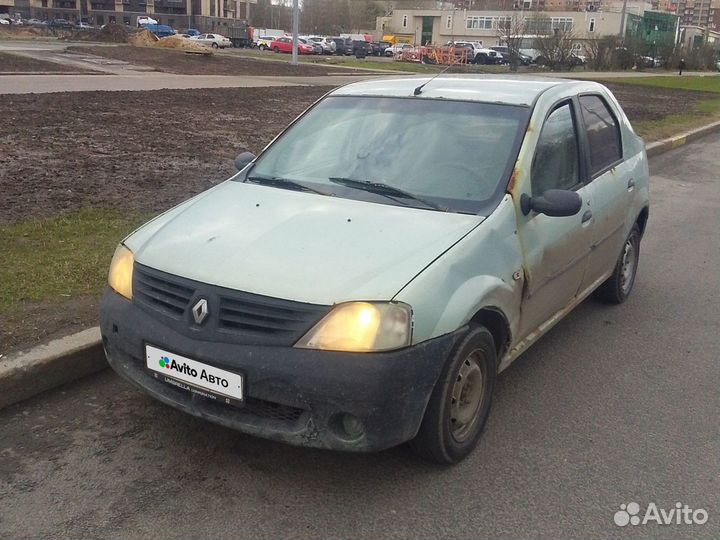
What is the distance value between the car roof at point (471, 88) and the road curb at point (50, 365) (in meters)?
2.20

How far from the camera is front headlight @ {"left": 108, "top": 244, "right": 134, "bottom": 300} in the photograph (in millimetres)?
3342

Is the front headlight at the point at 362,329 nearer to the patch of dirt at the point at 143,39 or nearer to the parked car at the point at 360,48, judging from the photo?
the patch of dirt at the point at 143,39

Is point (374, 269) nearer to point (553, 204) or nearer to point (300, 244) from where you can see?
point (300, 244)

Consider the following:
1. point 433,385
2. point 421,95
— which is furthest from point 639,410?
point 421,95

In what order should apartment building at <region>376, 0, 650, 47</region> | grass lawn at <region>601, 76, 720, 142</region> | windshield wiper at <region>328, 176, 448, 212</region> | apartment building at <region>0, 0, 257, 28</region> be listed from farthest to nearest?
apartment building at <region>0, 0, 257, 28</region> < apartment building at <region>376, 0, 650, 47</region> < grass lawn at <region>601, 76, 720, 142</region> < windshield wiper at <region>328, 176, 448, 212</region>

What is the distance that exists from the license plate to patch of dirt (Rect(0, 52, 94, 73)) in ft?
65.1

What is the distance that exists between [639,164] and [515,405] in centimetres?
254

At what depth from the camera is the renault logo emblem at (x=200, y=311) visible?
2951 mm

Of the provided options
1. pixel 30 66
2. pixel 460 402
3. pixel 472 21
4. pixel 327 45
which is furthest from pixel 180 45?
pixel 472 21

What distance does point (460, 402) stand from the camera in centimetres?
327

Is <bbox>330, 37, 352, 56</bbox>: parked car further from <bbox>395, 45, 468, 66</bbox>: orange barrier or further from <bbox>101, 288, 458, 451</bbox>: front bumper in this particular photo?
<bbox>101, 288, 458, 451</bbox>: front bumper

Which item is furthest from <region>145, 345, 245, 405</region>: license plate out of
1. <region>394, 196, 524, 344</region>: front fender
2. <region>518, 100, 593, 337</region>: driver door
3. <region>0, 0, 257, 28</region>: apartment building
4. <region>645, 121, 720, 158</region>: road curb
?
<region>0, 0, 257, 28</region>: apartment building

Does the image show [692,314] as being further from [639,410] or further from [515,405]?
[515,405]

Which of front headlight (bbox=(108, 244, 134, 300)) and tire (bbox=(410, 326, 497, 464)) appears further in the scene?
front headlight (bbox=(108, 244, 134, 300))
